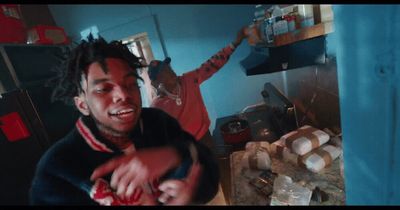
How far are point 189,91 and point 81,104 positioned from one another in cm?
29

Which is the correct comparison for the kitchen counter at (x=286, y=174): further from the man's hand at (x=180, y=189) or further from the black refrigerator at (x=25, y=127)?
the black refrigerator at (x=25, y=127)

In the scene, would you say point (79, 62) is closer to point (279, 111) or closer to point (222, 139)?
point (222, 139)

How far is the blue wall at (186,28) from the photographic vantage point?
56cm

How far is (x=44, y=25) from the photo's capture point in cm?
56

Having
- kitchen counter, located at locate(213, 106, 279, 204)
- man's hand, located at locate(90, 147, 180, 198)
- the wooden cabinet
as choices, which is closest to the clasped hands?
man's hand, located at locate(90, 147, 180, 198)

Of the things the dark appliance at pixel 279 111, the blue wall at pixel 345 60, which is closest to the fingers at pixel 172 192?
the blue wall at pixel 345 60

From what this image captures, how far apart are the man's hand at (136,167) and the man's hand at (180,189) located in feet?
0.15

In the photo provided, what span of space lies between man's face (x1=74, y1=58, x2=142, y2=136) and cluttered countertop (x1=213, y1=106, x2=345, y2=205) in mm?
294

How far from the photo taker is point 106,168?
0.51m

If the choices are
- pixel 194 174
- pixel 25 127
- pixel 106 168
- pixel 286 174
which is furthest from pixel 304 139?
pixel 25 127

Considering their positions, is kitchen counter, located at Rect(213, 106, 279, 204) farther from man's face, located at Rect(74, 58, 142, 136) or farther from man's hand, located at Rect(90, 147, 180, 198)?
man's face, located at Rect(74, 58, 142, 136)

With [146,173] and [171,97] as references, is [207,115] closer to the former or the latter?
[171,97]
